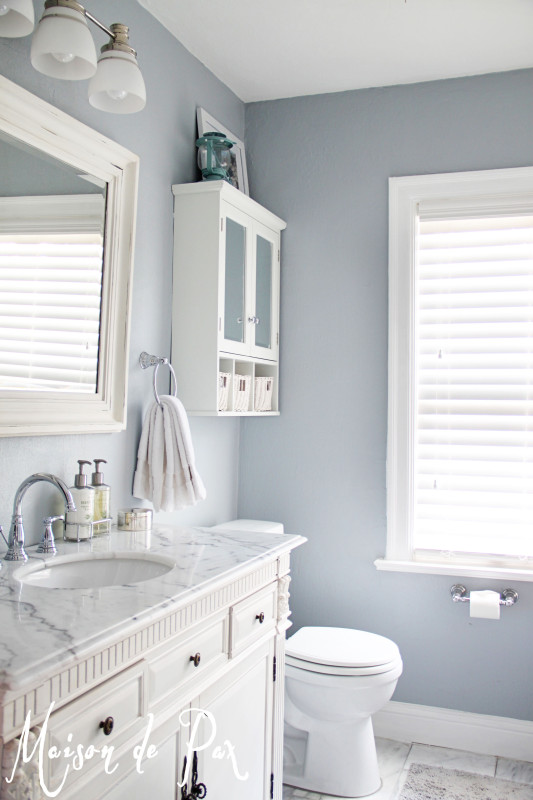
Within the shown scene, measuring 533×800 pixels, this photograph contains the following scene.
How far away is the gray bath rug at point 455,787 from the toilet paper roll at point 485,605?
0.54m

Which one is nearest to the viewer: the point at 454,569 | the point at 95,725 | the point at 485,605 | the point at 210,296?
the point at 95,725

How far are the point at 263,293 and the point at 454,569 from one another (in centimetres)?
130

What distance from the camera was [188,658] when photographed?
1418mm

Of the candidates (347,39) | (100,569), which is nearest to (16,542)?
(100,569)

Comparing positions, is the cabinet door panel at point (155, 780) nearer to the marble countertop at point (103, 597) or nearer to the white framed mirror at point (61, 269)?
the marble countertop at point (103, 597)

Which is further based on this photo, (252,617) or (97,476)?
(97,476)

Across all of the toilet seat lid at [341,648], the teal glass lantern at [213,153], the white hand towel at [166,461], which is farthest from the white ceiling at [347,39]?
the toilet seat lid at [341,648]

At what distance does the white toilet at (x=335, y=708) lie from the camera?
222cm

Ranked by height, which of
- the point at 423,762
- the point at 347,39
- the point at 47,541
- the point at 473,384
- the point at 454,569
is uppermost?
the point at 347,39

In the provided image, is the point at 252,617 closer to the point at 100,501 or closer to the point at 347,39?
the point at 100,501

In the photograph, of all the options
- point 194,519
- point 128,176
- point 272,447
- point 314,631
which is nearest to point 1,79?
point 128,176

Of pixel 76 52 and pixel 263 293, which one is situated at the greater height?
pixel 76 52

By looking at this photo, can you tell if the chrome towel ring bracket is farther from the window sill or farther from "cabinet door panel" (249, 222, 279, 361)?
the window sill

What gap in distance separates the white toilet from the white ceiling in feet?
7.02
